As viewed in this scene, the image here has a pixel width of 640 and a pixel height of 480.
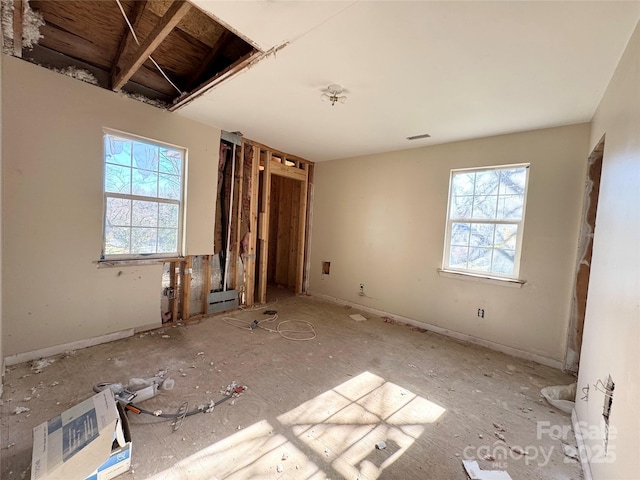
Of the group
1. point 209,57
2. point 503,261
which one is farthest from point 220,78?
point 503,261

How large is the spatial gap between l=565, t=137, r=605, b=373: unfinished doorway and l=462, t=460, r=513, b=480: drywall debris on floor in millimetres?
2029

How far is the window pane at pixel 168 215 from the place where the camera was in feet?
11.0

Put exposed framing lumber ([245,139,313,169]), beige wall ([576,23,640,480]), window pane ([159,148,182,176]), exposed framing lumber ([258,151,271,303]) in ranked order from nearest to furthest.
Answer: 1. beige wall ([576,23,640,480])
2. window pane ([159,148,182,176])
3. exposed framing lumber ([245,139,313,169])
4. exposed framing lumber ([258,151,271,303])

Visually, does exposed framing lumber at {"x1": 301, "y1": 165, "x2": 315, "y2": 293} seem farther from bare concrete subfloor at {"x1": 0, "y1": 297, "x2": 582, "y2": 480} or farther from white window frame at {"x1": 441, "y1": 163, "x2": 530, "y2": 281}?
white window frame at {"x1": 441, "y1": 163, "x2": 530, "y2": 281}

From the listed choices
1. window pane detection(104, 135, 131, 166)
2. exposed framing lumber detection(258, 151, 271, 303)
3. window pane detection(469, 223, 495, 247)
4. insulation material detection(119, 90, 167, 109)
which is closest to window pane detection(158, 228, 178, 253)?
window pane detection(104, 135, 131, 166)

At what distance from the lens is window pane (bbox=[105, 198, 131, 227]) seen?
2922mm

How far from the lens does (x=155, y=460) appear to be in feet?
5.05

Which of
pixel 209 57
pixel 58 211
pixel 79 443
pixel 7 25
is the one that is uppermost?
pixel 209 57

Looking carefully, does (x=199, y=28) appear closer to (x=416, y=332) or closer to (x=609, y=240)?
(x=609, y=240)

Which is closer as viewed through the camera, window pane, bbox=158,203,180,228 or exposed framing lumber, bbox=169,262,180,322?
window pane, bbox=158,203,180,228

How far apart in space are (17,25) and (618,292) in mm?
4615

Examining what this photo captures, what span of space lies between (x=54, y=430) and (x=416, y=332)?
368cm

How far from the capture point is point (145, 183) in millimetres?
3154

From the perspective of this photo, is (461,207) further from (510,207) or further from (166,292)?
(166,292)
